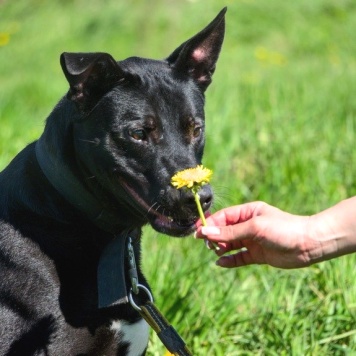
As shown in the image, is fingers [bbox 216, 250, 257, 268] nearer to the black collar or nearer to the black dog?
the black dog

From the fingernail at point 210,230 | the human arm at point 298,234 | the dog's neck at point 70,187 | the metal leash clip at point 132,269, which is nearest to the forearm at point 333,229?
the human arm at point 298,234

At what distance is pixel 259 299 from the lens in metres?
4.17

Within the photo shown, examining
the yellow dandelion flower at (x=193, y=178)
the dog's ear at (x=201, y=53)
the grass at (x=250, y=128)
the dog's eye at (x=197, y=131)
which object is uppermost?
the dog's ear at (x=201, y=53)

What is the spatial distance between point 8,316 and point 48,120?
728mm

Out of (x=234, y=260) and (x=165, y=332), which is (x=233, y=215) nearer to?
(x=234, y=260)

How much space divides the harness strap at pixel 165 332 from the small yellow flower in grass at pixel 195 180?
1.31 feet

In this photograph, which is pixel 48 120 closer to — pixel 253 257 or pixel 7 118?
pixel 253 257

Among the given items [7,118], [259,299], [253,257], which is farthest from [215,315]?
[7,118]

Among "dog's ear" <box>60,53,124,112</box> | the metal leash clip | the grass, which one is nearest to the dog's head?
"dog's ear" <box>60,53,124,112</box>

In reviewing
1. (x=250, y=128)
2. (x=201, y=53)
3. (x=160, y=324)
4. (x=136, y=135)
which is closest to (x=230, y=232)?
(x=160, y=324)

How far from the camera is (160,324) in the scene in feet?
9.61

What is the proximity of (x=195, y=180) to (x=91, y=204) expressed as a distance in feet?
1.76

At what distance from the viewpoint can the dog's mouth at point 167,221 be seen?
298 cm

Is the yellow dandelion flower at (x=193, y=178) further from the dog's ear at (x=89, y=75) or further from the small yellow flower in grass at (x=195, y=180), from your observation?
the dog's ear at (x=89, y=75)
